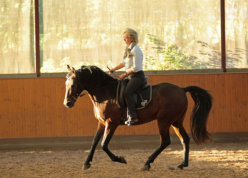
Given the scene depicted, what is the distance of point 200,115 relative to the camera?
26.1 feet

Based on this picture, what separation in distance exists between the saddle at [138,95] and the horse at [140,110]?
0.21 ft

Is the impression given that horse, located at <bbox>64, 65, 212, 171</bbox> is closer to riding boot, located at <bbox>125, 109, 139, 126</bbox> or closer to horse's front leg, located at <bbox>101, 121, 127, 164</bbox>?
horse's front leg, located at <bbox>101, 121, 127, 164</bbox>

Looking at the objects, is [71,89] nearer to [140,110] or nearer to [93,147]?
[93,147]

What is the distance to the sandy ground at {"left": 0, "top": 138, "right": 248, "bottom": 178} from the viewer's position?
24.1ft

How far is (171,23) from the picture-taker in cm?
1105

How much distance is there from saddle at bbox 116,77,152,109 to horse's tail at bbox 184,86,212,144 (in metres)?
0.68

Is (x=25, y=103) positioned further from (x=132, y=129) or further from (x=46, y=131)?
(x=132, y=129)

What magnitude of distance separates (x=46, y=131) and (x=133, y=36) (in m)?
3.91

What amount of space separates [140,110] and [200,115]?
3.09 feet

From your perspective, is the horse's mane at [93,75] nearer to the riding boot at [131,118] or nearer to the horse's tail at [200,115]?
the riding boot at [131,118]

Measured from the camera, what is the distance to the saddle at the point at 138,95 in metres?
7.68

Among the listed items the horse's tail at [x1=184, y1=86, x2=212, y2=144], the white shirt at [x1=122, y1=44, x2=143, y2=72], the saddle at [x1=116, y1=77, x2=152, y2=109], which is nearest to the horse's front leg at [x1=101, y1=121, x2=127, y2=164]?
the saddle at [x1=116, y1=77, x2=152, y2=109]

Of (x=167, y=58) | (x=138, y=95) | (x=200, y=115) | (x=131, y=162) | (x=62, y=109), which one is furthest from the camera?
(x=167, y=58)

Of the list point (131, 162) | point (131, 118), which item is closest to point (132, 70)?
point (131, 118)
